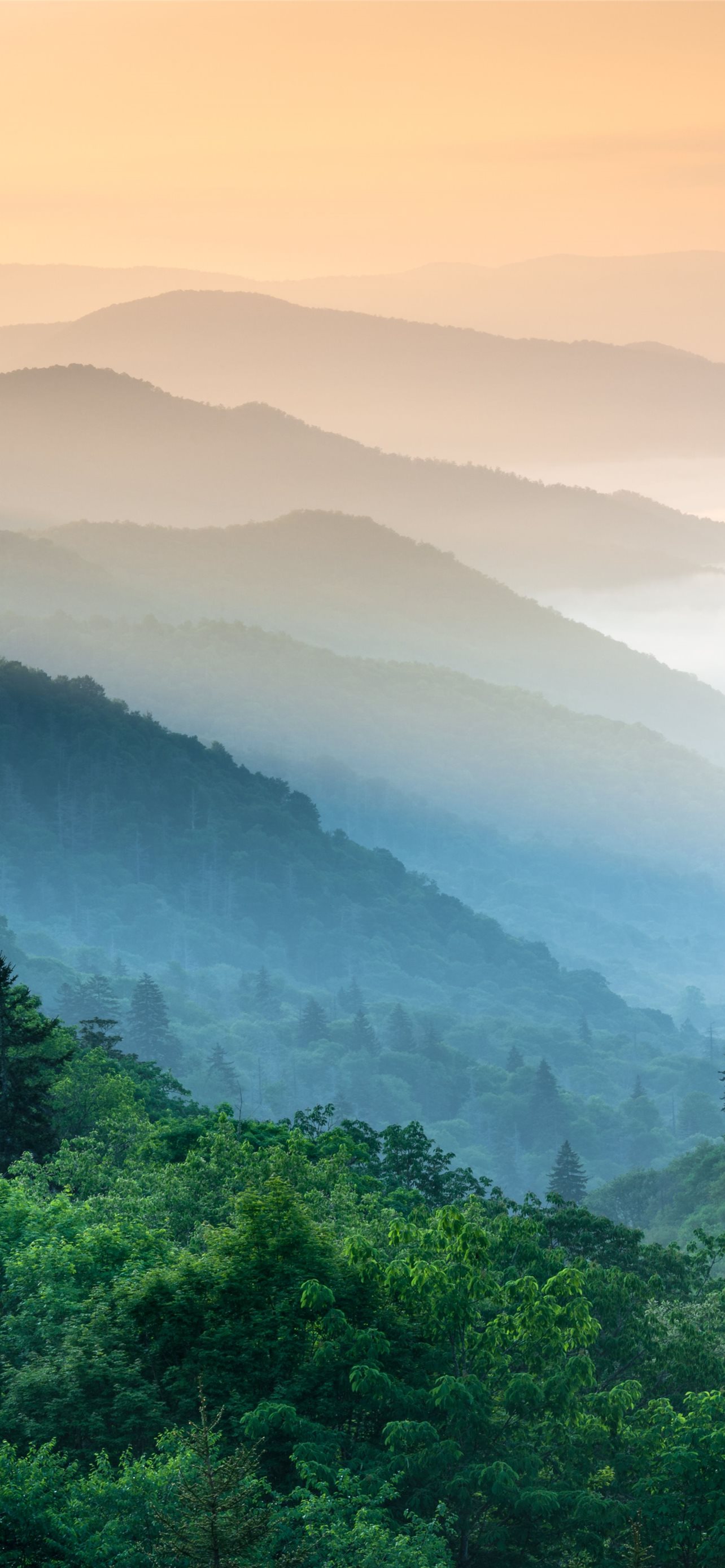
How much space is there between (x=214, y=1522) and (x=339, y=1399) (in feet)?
36.7

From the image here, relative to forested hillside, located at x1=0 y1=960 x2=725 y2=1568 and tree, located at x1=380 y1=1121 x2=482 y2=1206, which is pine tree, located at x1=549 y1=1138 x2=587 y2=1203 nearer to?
tree, located at x1=380 y1=1121 x2=482 y2=1206

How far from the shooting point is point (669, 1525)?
3216 cm

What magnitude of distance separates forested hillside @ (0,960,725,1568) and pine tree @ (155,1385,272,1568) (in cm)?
40

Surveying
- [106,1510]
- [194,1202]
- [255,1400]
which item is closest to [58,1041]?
[194,1202]

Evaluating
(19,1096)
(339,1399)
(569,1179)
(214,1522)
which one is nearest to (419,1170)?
(19,1096)

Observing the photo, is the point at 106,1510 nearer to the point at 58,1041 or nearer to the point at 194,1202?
the point at 194,1202

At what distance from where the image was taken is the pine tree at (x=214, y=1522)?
23016 millimetres

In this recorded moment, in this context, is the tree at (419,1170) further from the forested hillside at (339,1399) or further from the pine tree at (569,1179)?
the pine tree at (569,1179)

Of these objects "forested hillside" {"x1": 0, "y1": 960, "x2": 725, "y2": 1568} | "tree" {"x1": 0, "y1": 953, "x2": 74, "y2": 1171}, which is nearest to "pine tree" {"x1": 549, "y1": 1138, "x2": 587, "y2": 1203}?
"tree" {"x1": 0, "y1": 953, "x2": 74, "y2": 1171}

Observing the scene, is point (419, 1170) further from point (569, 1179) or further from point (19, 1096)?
point (569, 1179)

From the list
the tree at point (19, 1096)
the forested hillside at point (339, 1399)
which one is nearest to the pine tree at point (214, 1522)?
A: the forested hillside at point (339, 1399)

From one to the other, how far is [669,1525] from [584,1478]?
2613 mm

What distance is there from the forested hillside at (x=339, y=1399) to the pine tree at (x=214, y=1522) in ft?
1.31

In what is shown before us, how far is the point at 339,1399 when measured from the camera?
33688 mm
